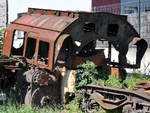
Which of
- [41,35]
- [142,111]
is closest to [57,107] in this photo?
[41,35]

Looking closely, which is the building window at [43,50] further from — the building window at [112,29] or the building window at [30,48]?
the building window at [112,29]

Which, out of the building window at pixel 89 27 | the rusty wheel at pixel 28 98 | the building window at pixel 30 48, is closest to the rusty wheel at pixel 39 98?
the rusty wheel at pixel 28 98

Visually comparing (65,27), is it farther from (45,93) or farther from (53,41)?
(45,93)

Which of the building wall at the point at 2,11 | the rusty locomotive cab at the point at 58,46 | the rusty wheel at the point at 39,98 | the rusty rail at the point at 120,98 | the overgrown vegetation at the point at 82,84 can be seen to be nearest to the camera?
the rusty rail at the point at 120,98

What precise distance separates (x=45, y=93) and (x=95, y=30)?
1934 mm

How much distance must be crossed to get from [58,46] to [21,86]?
200 centimetres

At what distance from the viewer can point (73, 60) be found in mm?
8508

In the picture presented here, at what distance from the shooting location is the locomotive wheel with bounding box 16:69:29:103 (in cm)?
904

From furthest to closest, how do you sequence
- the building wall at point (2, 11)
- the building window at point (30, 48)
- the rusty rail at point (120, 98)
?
the building wall at point (2, 11) < the building window at point (30, 48) < the rusty rail at point (120, 98)

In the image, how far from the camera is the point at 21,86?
926 cm

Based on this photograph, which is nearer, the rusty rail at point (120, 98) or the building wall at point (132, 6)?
the rusty rail at point (120, 98)

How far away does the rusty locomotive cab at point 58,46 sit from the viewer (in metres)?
8.18

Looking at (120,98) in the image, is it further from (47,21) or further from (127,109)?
(47,21)

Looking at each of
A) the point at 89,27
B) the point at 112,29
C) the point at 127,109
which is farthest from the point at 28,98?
the point at 112,29
